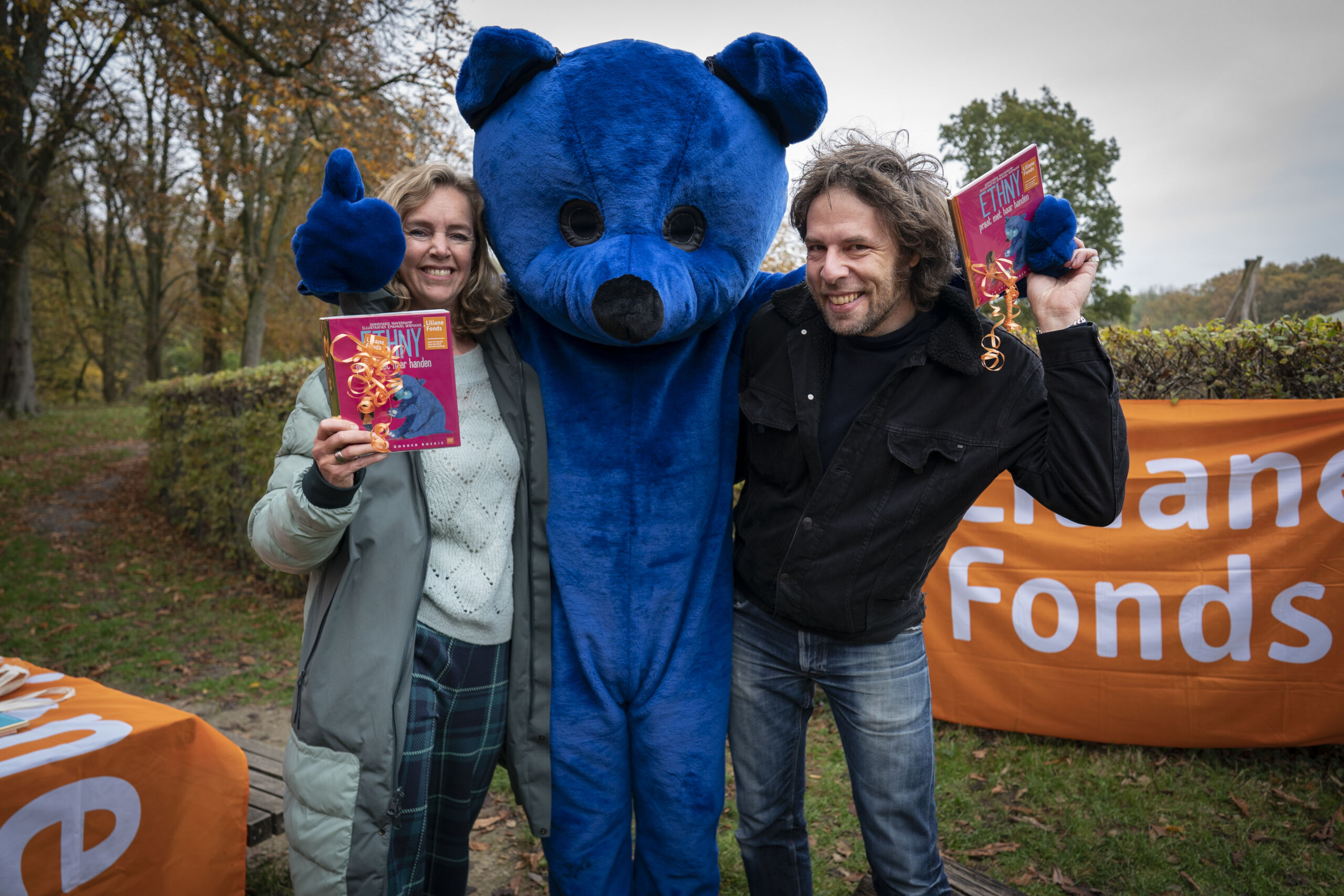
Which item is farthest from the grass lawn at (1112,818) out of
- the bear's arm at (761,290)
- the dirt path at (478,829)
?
the bear's arm at (761,290)

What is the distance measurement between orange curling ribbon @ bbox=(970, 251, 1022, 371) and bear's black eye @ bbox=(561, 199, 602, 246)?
958 mm

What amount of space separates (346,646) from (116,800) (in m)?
1.12

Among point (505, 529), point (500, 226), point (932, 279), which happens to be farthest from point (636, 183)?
point (505, 529)

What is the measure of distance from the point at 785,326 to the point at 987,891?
6.94ft

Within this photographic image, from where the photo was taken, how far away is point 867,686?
210 cm

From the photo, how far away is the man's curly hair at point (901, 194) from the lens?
1949 millimetres

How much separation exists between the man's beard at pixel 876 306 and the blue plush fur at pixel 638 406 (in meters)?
0.27

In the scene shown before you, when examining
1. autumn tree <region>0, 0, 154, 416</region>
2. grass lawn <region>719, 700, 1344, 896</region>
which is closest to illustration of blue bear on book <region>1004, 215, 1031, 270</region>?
grass lawn <region>719, 700, 1344, 896</region>

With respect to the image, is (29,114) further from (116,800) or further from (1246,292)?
(1246,292)

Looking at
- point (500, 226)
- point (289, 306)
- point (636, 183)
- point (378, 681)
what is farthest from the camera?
point (289, 306)

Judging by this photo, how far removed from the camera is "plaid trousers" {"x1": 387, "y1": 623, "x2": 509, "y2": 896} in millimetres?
1963

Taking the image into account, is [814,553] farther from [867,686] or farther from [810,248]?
[810,248]

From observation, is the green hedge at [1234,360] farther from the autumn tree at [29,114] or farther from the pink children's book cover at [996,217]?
the autumn tree at [29,114]

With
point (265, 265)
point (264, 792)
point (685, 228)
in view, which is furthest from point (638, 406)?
point (265, 265)
